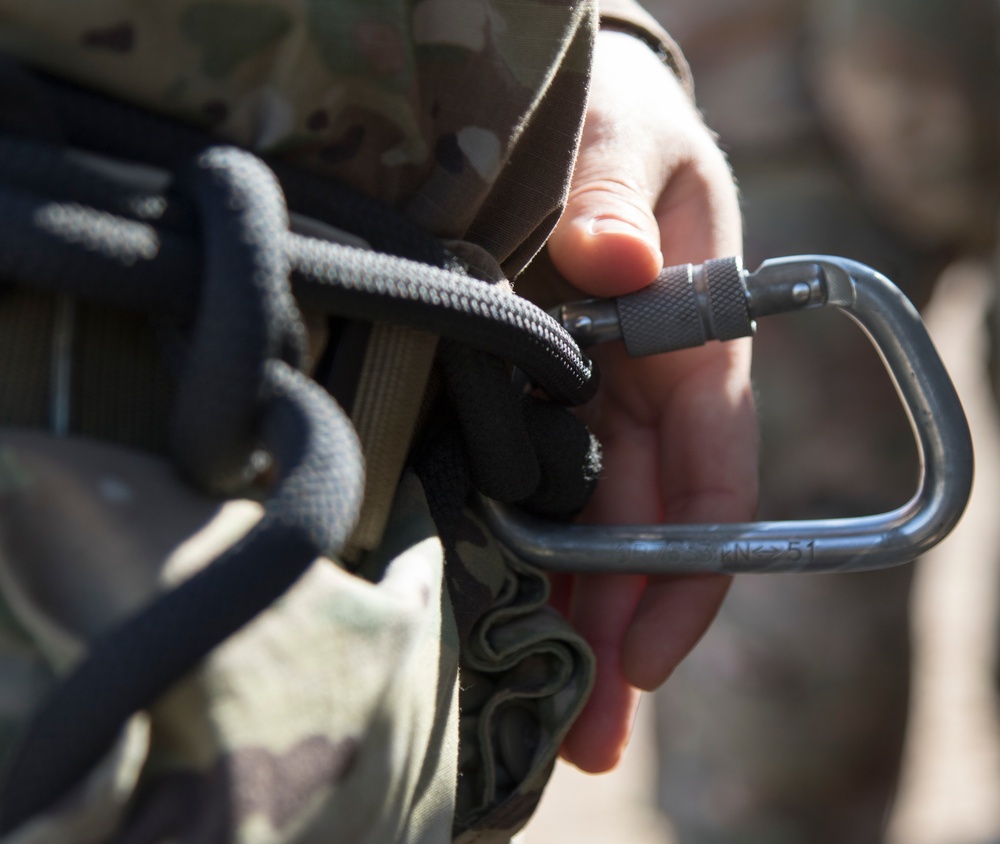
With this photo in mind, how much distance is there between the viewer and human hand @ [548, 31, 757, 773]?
771mm

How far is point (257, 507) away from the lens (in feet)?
1.38

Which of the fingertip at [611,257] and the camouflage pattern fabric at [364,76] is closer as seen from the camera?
the camouflage pattern fabric at [364,76]

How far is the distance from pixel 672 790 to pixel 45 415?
213 centimetres

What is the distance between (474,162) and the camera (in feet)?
1.67

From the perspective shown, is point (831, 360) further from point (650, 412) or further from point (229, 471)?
point (229, 471)

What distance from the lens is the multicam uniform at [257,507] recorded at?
37 centimetres

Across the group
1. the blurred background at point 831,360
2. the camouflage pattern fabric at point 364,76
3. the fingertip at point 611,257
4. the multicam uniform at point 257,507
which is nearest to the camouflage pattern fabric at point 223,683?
the multicam uniform at point 257,507

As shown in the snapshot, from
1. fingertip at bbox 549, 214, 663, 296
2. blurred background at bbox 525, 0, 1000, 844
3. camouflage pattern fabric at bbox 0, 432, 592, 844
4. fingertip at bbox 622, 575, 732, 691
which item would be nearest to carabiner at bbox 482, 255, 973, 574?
fingertip at bbox 549, 214, 663, 296

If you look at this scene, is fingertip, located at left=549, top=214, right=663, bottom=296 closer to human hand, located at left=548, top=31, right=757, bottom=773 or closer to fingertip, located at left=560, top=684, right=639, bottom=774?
human hand, located at left=548, top=31, right=757, bottom=773

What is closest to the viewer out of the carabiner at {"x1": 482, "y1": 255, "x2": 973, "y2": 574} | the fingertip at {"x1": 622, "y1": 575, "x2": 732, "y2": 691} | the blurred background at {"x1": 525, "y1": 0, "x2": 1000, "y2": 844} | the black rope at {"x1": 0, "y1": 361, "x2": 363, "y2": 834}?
the black rope at {"x1": 0, "y1": 361, "x2": 363, "y2": 834}

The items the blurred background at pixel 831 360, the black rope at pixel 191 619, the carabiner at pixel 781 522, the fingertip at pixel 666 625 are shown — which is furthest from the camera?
the blurred background at pixel 831 360

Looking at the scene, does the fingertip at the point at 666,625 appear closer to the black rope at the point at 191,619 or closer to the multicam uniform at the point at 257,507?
the multicam uniform at the point at 257,507

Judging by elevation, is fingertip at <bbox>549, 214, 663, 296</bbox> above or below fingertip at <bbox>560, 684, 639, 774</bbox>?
above

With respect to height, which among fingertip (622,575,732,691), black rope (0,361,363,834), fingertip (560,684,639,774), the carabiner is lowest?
fingertip (560,684,639,774)
